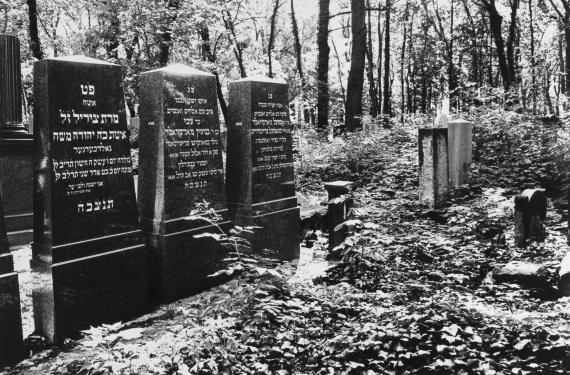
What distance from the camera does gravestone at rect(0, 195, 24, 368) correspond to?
3740 millimetres

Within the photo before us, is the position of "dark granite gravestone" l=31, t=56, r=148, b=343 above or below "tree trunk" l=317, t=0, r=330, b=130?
below

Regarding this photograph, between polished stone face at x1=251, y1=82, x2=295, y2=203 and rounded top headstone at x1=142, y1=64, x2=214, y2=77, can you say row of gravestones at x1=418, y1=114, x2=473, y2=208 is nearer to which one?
polished stone face at x1=251, y1=82, x2=295, y2=203

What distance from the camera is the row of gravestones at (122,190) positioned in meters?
4.16

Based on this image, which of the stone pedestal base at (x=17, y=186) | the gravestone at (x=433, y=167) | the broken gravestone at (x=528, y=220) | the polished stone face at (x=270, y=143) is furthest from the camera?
the gravestone at (x=433, y=167)

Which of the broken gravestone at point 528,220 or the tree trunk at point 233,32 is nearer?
the broken gravestone at point 528,220

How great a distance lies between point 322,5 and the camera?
55.6 ft

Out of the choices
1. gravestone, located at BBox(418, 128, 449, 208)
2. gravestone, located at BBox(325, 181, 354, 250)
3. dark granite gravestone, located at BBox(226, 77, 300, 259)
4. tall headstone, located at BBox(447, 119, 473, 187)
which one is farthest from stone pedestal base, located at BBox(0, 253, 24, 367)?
tall headstone, located at BBox(447, 119, 473, 187)

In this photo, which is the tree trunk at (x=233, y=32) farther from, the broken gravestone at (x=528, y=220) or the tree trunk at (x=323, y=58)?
the broken gravestone at (x=528, y=220)

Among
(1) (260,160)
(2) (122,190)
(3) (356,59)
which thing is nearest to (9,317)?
(2) (122,190)

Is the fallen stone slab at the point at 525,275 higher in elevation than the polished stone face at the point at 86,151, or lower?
lower

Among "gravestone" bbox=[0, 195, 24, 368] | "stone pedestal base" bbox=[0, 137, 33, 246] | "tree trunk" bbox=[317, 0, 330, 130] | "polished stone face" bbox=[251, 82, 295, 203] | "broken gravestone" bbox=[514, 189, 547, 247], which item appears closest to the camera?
"gravestone" bbox=[0, 195, 24, 368]

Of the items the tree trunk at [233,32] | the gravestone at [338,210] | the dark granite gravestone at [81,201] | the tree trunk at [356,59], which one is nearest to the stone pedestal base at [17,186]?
the dark granite gravestone at [81,201]

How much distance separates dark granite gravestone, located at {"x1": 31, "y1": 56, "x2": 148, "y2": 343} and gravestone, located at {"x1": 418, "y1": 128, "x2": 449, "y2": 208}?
5.97 meters

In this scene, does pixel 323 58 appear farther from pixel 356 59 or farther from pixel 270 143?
pixel 270 143
